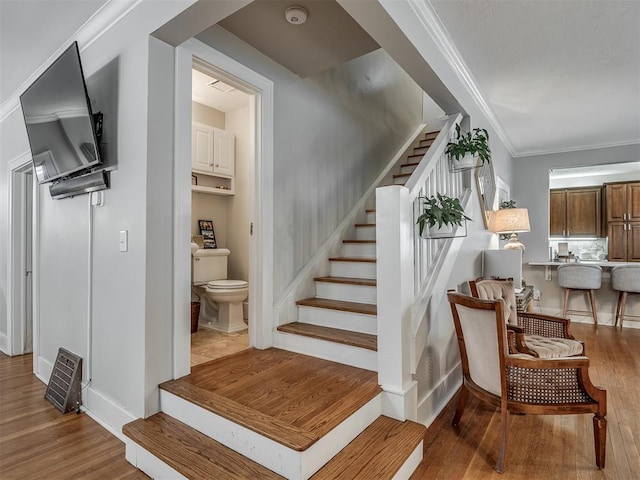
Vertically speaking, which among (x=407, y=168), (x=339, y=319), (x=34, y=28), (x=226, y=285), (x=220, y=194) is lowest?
(x=339, y=319)

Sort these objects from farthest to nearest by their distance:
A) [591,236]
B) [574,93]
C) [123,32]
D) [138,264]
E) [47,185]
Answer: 1. [591,236]
2. [574,93]
3. [47,185]
4. [123,32]
5. [138,264]

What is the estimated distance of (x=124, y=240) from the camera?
1997 millimetres

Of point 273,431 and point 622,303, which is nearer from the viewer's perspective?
point 273,431

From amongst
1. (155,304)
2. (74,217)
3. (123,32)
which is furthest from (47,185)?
(155,304)

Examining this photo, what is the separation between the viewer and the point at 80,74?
78.7 inches

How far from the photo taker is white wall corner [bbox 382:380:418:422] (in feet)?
6.26

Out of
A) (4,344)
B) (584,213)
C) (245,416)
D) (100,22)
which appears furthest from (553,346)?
(584,213)

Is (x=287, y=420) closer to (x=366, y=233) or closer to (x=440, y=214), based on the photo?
(x=440, y=214)

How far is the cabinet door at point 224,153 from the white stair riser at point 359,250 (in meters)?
1.97

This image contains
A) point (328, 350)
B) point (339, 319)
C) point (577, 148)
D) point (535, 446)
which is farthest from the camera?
point (577, 148)

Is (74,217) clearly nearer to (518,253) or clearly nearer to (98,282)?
(98,282)

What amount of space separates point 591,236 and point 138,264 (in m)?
7.66

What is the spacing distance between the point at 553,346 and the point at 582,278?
3.18 m

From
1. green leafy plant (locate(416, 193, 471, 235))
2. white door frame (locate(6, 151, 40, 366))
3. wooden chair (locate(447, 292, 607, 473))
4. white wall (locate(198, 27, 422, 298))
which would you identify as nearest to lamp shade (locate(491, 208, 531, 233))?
white wall (locate(198, 27, 422, 298))
